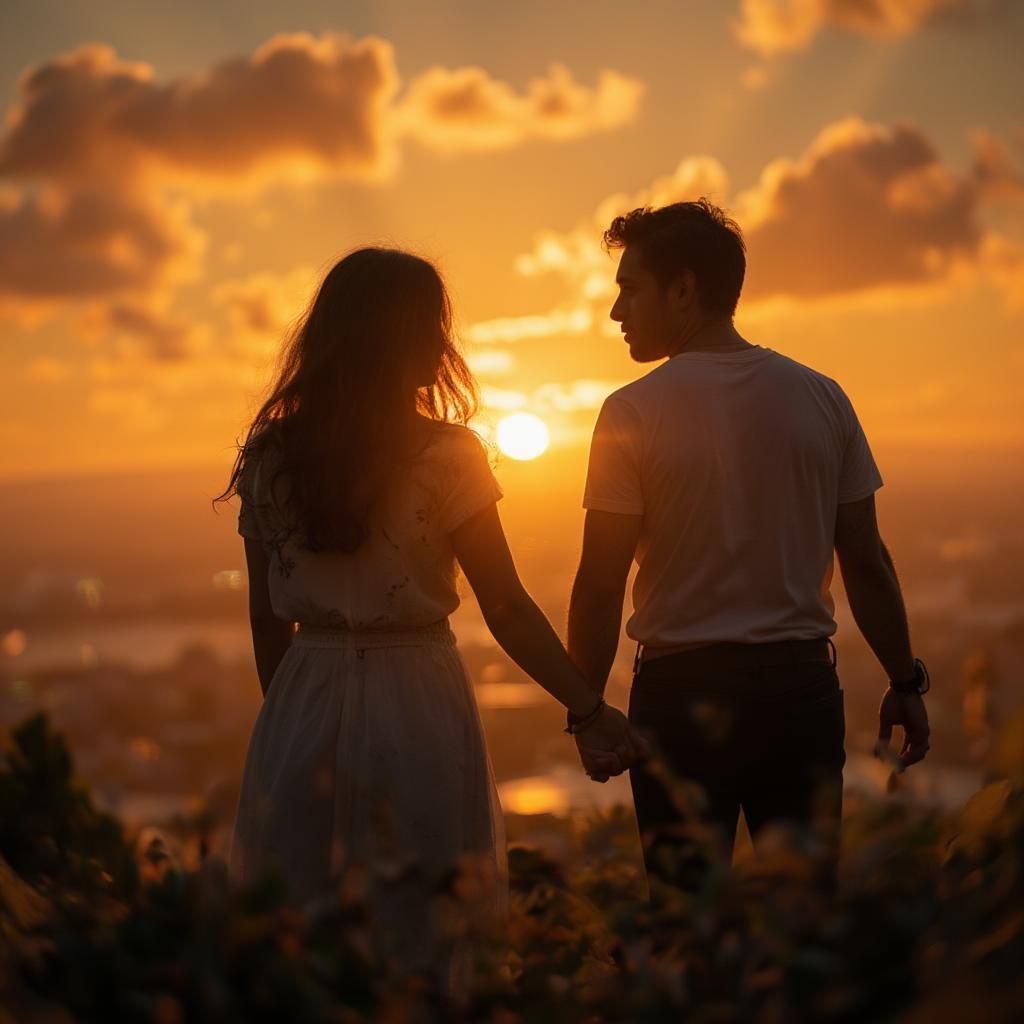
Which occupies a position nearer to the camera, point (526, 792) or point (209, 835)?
point (209, 835)

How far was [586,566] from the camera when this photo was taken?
3.41 meters

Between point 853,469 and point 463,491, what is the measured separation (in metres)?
1.29

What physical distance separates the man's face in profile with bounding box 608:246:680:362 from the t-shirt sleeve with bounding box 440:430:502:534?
78 cm

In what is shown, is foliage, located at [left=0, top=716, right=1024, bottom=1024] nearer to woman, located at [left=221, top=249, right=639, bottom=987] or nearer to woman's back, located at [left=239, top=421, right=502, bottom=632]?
woman, located at [left=221, top=249, right=639, bottom=987]

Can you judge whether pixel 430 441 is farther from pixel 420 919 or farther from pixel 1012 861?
pixel 1012 861

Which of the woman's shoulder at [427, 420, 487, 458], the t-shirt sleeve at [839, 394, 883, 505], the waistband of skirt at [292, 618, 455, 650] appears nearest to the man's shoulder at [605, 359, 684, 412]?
the woman's shoulder at [427, 420, 487, 458]

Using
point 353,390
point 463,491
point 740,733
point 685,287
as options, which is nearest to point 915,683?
point 740,733

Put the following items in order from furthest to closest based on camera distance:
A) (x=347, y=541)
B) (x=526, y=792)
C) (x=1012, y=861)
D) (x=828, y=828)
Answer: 1. (x=526, y=792)
2. (x=347, y=541)
3. (x=1012, y=861)
4. (x=828, y=828)

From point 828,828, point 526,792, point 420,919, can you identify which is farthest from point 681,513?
point 526,792

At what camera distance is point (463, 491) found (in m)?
3.07

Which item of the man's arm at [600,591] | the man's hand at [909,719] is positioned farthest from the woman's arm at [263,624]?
the man's hand at [909,719]

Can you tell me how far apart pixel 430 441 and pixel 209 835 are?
1.36 meters

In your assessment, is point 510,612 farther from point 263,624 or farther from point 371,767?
point 263,624

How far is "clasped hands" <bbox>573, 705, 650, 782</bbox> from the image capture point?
11.0 ft
